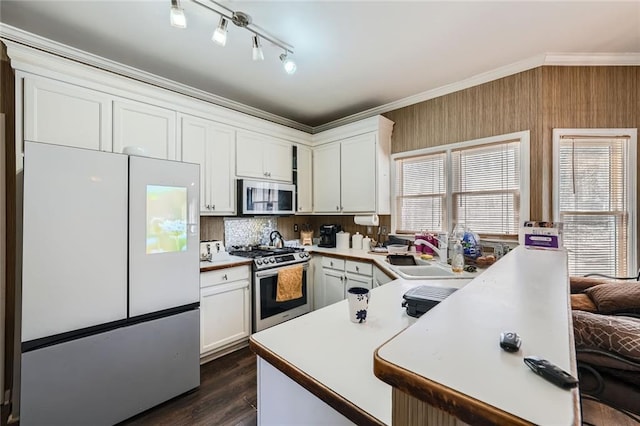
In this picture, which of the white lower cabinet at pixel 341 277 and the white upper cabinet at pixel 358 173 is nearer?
the white lower cabinet at pixel 341 277

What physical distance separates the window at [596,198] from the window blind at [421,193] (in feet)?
3.14

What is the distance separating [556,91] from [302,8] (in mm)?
2247

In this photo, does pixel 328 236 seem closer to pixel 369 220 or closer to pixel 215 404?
pixel 369 220

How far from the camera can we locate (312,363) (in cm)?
82

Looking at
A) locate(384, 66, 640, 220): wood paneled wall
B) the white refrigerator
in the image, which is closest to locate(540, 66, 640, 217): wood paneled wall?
locate(384, 66, 640, 220): wood paneled wall

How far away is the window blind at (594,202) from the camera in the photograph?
7.54ft

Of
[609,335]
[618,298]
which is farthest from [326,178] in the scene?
[609,335]

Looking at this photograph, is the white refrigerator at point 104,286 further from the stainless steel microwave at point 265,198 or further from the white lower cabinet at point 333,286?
the white lower cabinet at point 333,286

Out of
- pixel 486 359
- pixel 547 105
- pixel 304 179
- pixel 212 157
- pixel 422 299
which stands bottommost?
pixel 422 299

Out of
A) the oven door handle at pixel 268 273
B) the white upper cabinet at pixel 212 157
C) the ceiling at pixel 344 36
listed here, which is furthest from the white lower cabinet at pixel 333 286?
the ceiling at pixel 344 36

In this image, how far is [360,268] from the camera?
278 cm

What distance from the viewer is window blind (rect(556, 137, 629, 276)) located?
2.30 meters

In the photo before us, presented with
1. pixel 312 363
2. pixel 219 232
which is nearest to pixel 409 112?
pixel 219 232

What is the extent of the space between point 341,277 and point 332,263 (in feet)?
0.65
